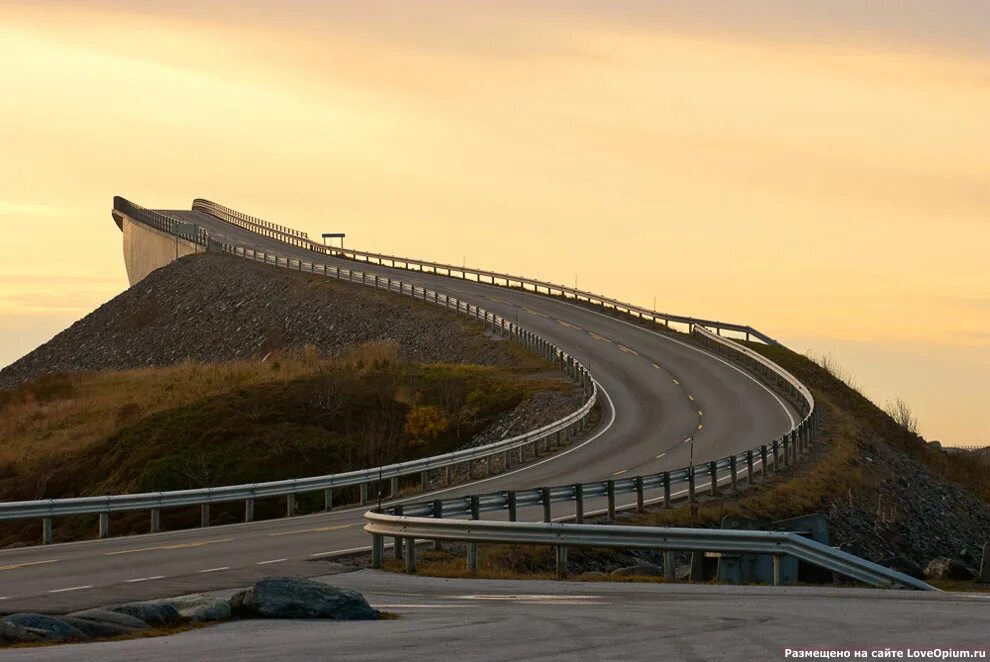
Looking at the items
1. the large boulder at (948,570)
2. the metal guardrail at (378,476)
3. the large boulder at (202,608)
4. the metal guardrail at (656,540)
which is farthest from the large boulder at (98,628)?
the large boulder at (948,570)

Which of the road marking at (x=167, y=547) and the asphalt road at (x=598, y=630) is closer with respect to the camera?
the asphalt road at (x=598, y=630)

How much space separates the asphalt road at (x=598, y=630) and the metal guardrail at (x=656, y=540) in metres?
1.95

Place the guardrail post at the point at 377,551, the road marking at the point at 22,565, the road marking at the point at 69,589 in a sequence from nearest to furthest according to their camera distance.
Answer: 1. the road marking at the point at 69,589
2. the road marking at the point at 22,565
3. the guardrail post at the point at 377,551

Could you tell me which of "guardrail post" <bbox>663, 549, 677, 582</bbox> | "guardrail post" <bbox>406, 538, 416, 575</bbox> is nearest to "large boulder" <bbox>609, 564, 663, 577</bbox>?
"guardrail post" <bbox>663, 549, 677, 582</bbox>

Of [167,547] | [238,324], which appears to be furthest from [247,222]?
[167,547]

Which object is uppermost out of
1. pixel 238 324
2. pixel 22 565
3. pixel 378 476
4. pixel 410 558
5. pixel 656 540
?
pixel 238 324

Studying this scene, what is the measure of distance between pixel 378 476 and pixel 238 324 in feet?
182

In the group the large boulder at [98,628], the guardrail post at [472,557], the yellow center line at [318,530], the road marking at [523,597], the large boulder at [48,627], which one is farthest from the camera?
the yellow center line at [318,530]

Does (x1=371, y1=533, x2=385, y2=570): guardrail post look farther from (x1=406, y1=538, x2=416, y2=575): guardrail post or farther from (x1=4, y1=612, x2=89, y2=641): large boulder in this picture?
(x1=4, y1=612, x2=89, y2=641): large boulder

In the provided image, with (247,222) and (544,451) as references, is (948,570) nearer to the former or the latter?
(544,451)

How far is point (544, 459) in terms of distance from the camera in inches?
1651

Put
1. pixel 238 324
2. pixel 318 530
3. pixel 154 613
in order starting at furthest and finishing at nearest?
1. pixel 238 324
2. pixel 318 530
3. pixel 154 613

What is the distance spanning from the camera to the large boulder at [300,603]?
15.6 m

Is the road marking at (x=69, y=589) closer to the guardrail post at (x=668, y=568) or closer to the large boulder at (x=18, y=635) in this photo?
the large boulder at (x=18, y=635)
